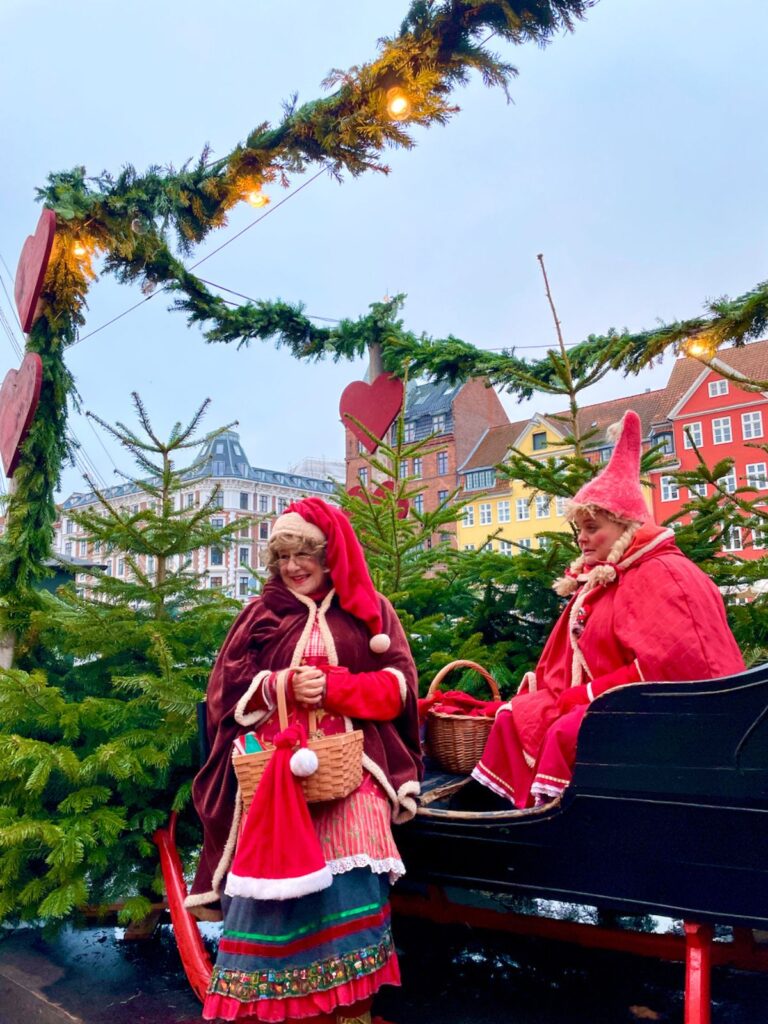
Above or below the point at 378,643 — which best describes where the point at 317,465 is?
Answer: above

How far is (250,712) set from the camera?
8.55 ft

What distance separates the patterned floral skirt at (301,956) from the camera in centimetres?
211

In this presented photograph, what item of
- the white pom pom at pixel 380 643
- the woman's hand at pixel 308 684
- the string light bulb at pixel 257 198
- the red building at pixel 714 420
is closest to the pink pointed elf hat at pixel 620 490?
the white pom pom at pixel 380 643

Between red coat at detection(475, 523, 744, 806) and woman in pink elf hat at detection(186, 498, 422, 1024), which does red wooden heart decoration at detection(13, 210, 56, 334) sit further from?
red coat at detection(475, 523, 744, 806)

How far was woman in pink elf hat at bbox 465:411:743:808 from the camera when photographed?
7.66 ft

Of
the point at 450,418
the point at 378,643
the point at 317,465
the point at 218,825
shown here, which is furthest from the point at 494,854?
the point at 317,465

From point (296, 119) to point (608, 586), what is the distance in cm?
382

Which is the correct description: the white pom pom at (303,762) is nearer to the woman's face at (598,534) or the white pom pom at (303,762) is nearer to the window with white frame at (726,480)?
the woman's face at (598,534)

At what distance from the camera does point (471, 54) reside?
14.0ft

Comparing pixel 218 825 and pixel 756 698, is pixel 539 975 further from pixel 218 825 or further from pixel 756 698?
pixel 756 698

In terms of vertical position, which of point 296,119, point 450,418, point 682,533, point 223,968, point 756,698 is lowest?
point 223,968

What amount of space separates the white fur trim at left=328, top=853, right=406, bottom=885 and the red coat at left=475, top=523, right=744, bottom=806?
20.1 inches

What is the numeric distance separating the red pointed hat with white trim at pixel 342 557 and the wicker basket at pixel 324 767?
17.8 inches

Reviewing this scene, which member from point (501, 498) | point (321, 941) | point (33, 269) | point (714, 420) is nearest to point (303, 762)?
point (321, 941)
